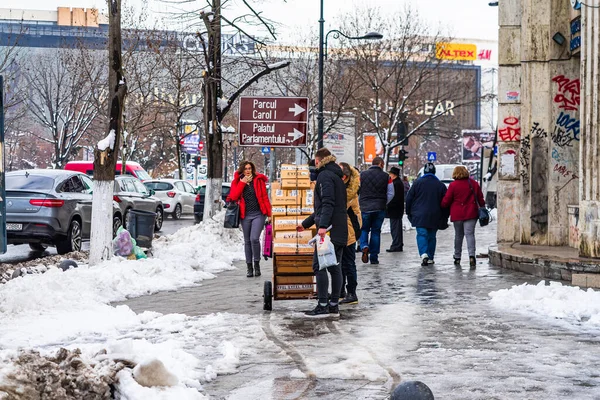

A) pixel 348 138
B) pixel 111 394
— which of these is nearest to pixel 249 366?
pixel 111 394

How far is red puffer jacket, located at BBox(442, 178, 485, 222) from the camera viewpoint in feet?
58.0

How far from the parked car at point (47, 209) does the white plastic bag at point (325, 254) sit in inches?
373

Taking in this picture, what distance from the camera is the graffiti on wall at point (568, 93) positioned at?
18.4 m

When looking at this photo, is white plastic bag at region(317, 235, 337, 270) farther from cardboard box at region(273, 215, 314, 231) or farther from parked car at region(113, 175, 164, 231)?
parked car at region(113, 175, 164, 231)

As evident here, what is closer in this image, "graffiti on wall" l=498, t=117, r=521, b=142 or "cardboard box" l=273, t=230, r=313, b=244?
"cardboard box" l=273, t=230, r=313, b=244

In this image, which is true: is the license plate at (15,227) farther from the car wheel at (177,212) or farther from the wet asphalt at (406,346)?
the car wheel at (177,212)

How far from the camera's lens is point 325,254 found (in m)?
10.8

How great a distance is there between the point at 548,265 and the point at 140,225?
7415 mm

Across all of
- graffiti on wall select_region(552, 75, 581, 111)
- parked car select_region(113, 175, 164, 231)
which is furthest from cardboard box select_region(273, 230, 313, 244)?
parked car select_region(113, 175, 164, 231)

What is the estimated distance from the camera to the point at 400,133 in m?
36.2

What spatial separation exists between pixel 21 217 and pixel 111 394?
1301 centimetres

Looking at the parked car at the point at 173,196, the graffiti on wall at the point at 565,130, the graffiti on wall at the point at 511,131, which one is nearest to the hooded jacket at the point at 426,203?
the graffiti on wall at the point at 565,130

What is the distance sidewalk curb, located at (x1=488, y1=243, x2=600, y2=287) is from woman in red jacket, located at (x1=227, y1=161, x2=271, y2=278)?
→ 159 inches

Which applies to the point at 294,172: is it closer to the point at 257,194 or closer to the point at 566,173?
the point at 257,194
